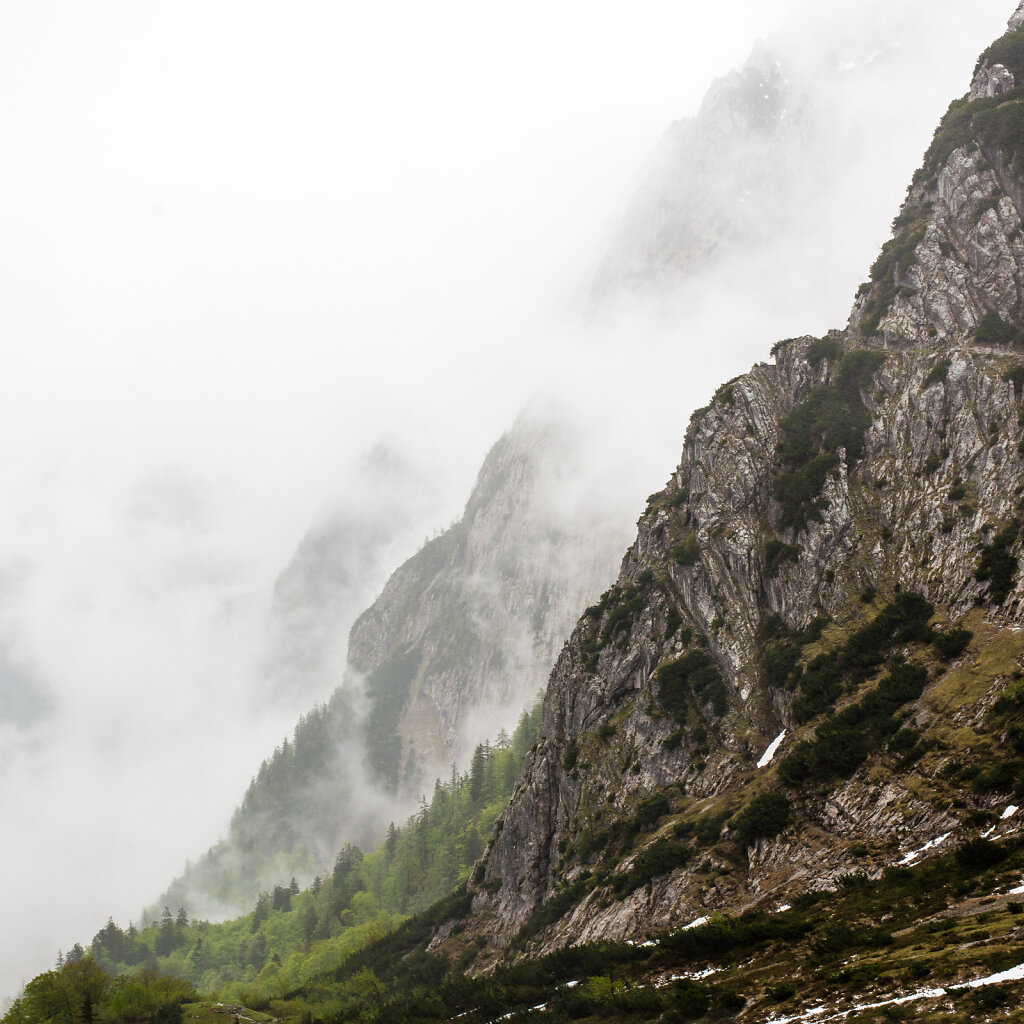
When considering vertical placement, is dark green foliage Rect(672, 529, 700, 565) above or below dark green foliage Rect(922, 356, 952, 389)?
below

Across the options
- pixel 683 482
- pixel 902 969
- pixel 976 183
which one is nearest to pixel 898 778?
pixel 902 969

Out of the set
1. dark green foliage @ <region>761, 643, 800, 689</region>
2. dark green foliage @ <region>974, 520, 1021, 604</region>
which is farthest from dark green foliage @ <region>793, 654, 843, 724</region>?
dark green foliage @ <region>974, 520, 1021, 604</region>

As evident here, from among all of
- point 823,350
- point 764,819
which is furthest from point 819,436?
point 764,819

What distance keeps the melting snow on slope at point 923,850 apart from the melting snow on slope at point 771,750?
2270 cm

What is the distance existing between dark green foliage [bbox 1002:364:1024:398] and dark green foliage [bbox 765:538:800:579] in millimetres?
25398

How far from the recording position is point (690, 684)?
75.2 metres

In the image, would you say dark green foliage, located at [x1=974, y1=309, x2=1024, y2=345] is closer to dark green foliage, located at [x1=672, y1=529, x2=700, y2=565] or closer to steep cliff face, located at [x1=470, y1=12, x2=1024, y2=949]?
steep cliff face, located at [x1=470, y1=12, x2=1024, y2=949]

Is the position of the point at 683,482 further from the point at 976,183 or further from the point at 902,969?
the point at 902,969

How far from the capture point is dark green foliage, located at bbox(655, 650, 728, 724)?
7200cm

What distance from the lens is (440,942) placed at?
8712 centimetres

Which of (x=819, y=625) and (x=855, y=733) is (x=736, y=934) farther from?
(x=819, y=625)

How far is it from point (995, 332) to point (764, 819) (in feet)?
204

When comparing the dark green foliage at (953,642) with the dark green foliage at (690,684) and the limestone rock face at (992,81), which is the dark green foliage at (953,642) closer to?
the dark green foliage at (690,684)

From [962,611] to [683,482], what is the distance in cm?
4467
